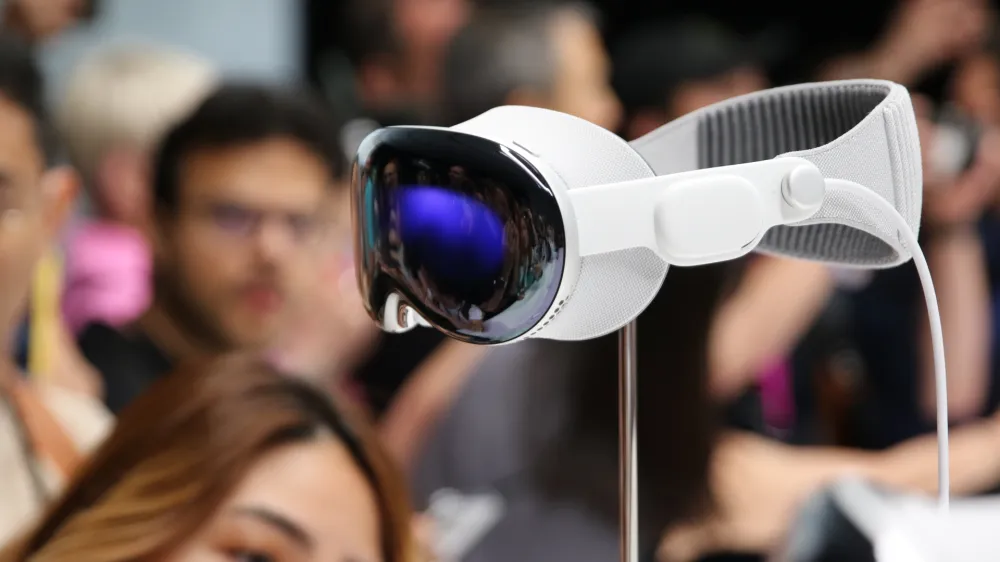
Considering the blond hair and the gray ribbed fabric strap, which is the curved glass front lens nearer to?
the gray ribbed fabric strap

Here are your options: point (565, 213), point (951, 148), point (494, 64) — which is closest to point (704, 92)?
point (494, 64)

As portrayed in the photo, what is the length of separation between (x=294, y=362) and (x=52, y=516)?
14.7 inches

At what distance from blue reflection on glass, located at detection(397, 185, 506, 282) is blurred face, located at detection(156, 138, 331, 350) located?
2.17ft

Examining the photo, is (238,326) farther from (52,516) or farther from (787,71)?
(787,71)

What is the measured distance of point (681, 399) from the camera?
42.5 inches

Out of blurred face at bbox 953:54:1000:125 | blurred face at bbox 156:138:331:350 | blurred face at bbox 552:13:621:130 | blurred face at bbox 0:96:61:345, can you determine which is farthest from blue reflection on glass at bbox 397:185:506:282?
blurred face at bbox 953:54:1000:125

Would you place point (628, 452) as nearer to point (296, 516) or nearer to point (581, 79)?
point (296, 516)

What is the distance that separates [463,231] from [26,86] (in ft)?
2.18

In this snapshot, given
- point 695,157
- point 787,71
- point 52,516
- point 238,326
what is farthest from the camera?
point 787,71

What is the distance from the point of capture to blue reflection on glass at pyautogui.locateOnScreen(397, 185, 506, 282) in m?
0.38

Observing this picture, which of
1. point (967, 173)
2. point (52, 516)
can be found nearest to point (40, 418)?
point (52, 516)

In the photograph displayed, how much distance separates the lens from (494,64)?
3.92 feet

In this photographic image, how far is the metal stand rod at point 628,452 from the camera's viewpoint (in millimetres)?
500

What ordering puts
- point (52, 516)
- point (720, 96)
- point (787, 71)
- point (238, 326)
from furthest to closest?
point (787, 71), point (720, 96), point (238, 326), point (52, 516)
